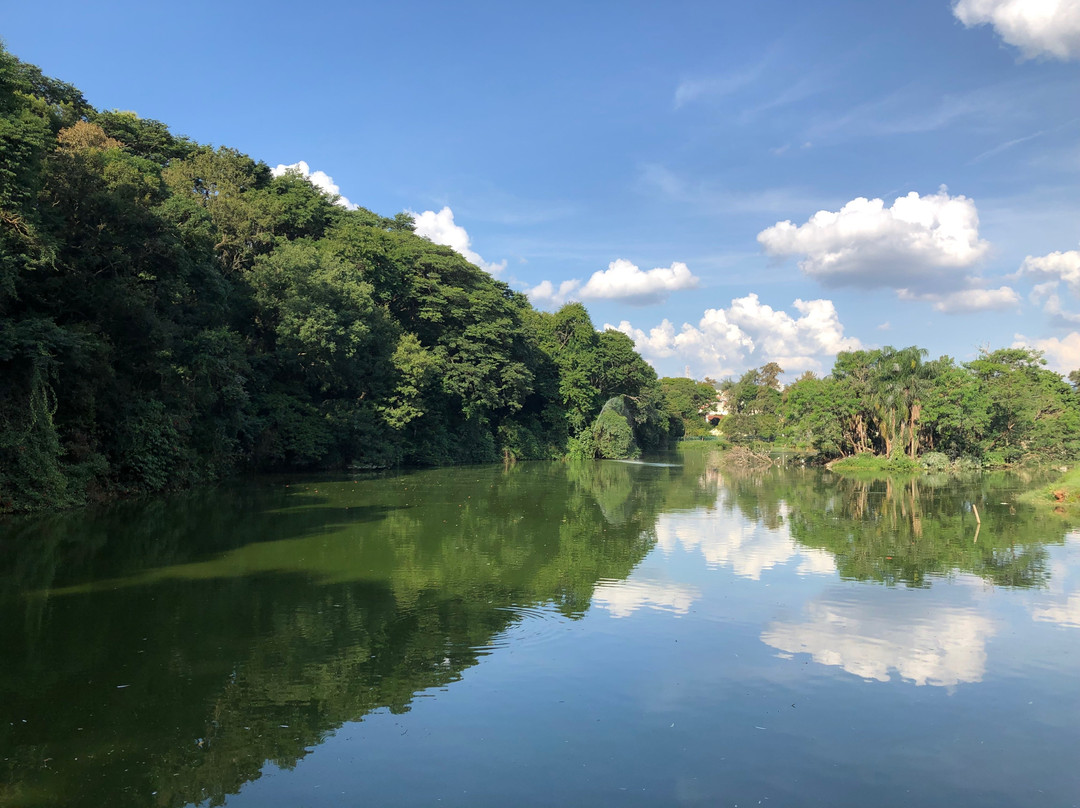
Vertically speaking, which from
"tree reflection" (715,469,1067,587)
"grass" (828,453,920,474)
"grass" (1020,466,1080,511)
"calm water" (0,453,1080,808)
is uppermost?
"grass" (828,453,920,474)

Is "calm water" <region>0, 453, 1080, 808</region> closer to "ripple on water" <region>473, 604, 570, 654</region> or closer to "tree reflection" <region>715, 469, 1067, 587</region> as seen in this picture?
"ripple on water" <region>473, 604, 570, 654</region>

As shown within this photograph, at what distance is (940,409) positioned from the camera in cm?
3681

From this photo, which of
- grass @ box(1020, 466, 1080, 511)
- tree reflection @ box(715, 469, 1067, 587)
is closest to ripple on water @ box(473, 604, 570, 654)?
tree reflection @ box(715, 469, 1067, 587)

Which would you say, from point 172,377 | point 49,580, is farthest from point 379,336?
point 49,580

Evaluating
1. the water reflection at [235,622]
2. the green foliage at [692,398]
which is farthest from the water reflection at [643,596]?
the green foliage at [692,398]

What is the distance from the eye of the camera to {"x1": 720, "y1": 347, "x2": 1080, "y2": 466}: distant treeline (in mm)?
37438

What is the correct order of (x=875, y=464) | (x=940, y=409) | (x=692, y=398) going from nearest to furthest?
(x=940, y=409), (x=875, y=464), (x=692, y=398)

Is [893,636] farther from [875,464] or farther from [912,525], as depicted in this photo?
[875,464]

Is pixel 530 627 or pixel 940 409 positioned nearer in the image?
pixel 530 627

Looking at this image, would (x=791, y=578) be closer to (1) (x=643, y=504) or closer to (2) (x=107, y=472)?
(1) (x=643, y=504)

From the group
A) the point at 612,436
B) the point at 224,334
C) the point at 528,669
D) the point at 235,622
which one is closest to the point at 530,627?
the point at 528,669

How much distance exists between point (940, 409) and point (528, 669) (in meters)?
35.3

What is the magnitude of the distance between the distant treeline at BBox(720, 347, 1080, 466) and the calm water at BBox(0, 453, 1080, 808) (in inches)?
903

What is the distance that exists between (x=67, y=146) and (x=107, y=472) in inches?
390
